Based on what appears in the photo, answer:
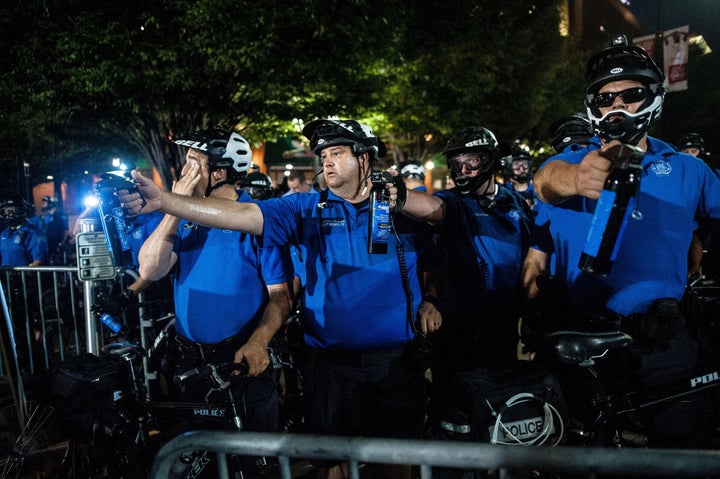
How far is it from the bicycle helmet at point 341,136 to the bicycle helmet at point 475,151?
139 cm

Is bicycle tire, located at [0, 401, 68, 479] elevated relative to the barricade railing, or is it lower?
lower

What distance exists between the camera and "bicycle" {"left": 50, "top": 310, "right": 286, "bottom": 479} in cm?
310

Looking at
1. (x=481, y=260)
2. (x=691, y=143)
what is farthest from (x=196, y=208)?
(x=691, y=143)

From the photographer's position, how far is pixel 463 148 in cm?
441

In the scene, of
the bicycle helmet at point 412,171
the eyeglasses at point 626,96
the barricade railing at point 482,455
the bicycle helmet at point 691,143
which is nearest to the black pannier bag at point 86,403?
the barricade railing at point 482,455

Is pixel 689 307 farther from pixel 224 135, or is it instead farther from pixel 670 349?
pixel 224 135

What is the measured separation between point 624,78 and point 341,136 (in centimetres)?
158

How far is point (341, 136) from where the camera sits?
3129 millimetres

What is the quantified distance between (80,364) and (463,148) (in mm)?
3375

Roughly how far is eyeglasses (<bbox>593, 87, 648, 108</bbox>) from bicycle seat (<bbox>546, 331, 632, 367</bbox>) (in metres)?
1.20

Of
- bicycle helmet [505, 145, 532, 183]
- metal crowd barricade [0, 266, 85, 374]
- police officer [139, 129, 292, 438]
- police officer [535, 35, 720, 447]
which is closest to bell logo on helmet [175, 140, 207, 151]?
police officer [139, 129, 292, 438]

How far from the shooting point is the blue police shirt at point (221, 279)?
132 inches

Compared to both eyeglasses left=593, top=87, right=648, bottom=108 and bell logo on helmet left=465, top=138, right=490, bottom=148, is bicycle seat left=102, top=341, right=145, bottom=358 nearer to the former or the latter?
bell logo on helmet left=465, top=138, right=490, bottom=148

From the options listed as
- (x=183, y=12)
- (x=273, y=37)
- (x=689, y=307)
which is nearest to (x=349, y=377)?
(x=689, y=307)
